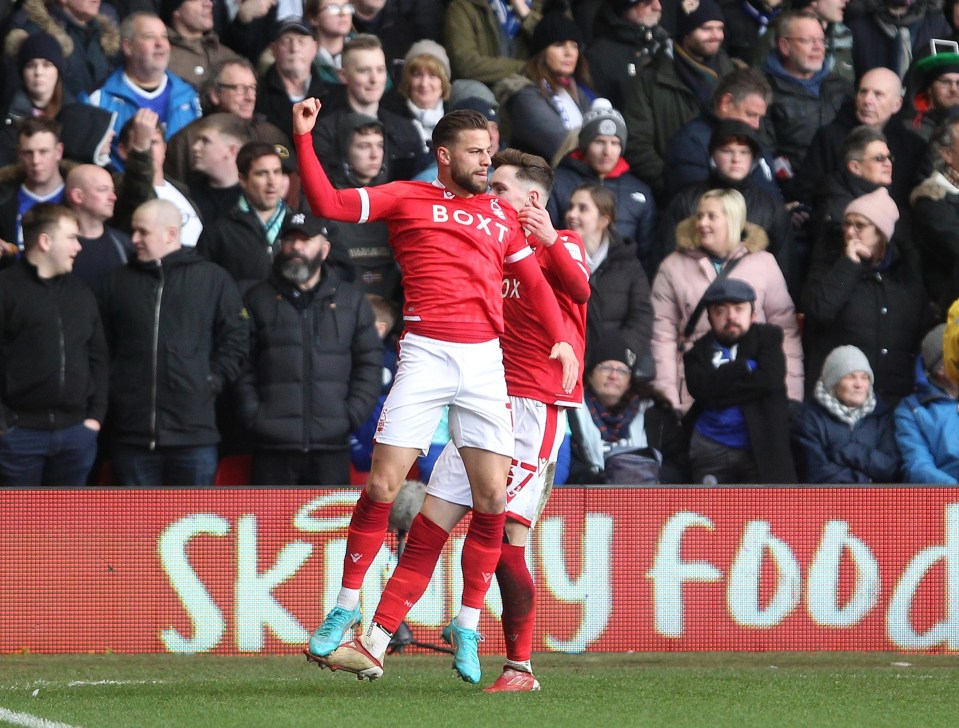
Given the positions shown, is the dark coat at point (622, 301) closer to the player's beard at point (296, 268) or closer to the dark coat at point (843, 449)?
the dark coat at point (843, 449)

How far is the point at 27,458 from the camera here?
8.72 m

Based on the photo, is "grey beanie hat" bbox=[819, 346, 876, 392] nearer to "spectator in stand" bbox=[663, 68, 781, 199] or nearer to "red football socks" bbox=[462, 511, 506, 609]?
"spectator in stand" bbox=[663, 68, 781, 199]

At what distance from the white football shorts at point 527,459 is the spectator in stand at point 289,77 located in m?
4.18

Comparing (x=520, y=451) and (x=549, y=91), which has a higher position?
(x=549, y=91)

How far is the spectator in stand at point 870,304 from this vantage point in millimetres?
9859

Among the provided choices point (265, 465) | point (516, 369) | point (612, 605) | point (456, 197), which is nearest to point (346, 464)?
point (265, 465)

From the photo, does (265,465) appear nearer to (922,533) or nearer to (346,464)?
(346,464)

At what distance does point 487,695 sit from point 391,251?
4.00 metres

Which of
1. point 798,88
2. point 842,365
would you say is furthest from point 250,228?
point 798,88

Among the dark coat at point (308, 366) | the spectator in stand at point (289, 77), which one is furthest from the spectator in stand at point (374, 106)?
the dark coat at point (308, 366)

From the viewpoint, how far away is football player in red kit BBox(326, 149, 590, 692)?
256 inches

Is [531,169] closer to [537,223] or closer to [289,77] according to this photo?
[537,223]

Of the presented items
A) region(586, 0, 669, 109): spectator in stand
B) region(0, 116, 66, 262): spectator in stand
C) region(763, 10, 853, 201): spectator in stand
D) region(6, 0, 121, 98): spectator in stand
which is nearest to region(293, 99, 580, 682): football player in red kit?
region(0, 116, 66, 262): spectator in stand

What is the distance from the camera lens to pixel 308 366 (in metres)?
9.04
